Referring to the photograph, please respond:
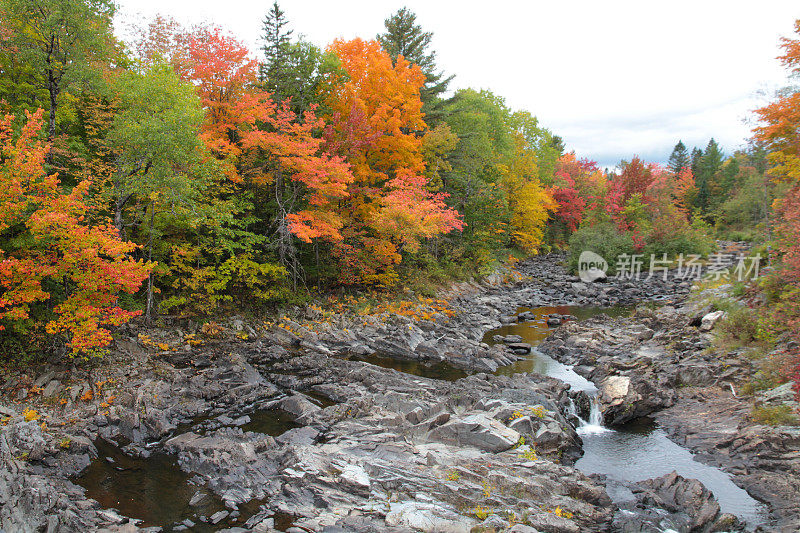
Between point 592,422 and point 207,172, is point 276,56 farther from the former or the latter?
point 592,422

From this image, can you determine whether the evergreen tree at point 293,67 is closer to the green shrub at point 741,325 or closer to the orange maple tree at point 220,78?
the orange maple tree at point 220,78

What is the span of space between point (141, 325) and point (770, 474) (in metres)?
19.8

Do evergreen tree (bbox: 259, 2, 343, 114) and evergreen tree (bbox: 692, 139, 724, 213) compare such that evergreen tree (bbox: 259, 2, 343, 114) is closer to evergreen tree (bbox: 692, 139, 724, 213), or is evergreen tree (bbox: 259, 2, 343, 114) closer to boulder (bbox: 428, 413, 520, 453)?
boulder (bbox: 428, 413, 520, 453)

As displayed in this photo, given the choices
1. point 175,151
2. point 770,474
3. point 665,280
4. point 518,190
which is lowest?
point 770,474

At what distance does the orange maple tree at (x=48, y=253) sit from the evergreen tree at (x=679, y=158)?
94.6 metres

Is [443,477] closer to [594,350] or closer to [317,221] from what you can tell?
[594,350]

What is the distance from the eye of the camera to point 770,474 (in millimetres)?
9625

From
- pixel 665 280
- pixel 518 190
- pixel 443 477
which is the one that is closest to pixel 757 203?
pixel 665 280

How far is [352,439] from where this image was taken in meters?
10.8

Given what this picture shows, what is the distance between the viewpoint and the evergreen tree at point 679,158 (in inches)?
3231

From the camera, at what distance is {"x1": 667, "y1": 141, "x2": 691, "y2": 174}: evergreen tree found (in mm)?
82062

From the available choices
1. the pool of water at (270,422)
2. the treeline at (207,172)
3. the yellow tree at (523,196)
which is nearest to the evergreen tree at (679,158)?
the yellow tree at (523,196)

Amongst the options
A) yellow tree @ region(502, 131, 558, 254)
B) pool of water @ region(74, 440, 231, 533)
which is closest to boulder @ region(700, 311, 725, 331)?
pool of water @ region(74, 440, 231, 533)

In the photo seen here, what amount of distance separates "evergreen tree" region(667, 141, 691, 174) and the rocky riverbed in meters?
78.7
